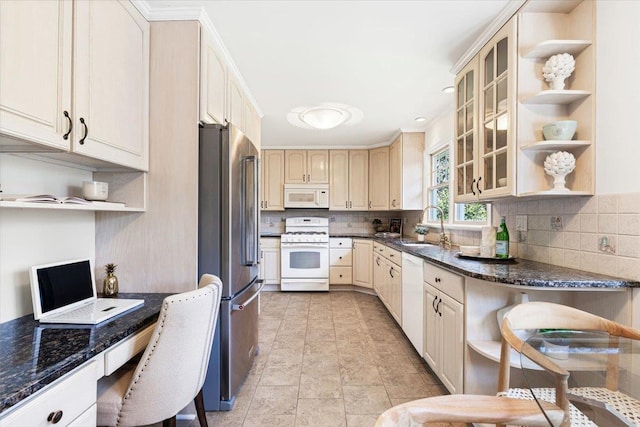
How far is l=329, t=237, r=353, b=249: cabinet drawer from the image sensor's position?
15.6 feet

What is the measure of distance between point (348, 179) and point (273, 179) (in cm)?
131

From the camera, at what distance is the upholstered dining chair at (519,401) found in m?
0.62

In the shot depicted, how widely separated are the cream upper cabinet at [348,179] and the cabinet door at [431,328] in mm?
2847

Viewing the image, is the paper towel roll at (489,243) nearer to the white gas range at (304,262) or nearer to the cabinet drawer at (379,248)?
the cabinet drawer at (379,248)

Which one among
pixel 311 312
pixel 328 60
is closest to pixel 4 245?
pixel 328 60

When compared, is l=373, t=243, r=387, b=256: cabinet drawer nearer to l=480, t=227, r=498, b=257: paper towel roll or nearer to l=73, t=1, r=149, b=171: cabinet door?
l=480, t=227, r=498, b=257: paper towel roll

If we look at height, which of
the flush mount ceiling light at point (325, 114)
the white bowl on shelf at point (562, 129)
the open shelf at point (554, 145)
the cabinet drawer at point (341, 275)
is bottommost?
the cabinet drawer at point (341, 275)

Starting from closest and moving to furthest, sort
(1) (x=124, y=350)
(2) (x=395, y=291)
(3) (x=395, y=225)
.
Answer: (1) (x=124, y=350) < (2) (x=395, y=291) < (3) (x=395, y=225)

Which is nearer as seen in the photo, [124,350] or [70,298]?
[124,350]

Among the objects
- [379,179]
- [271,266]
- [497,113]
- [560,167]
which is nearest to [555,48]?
[497,113]

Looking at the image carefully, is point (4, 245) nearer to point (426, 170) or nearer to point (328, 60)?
point (328, 60)

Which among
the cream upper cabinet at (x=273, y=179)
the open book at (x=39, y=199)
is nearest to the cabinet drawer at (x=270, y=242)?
the cream upper cabinet at (x=273, y=179)

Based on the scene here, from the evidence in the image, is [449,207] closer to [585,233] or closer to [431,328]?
[431,328]

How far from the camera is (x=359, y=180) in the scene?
16.5 feet
